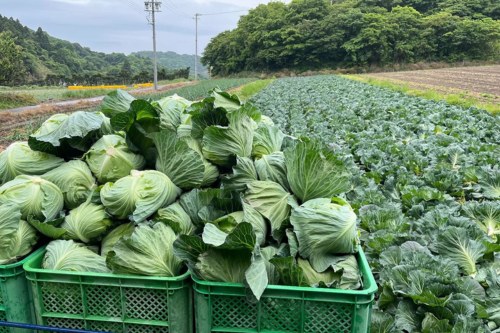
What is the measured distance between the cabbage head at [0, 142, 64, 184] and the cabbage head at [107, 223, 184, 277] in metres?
0.96

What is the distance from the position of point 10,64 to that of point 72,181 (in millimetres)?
57012

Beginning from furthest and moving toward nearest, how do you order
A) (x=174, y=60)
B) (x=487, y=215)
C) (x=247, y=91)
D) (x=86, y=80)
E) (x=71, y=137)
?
(x=174, y=60), (x=86, y=80), (x=247, y=91), (x=487, y=215), (x=71, y=137)

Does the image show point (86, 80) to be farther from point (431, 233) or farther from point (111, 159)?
point (431, 233)

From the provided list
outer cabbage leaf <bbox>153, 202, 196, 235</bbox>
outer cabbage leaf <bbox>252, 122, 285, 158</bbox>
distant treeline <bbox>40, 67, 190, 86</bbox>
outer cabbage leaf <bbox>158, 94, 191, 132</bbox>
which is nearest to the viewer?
outer cabbage leaf <bbox>153, 202, 196, 235</bbox>

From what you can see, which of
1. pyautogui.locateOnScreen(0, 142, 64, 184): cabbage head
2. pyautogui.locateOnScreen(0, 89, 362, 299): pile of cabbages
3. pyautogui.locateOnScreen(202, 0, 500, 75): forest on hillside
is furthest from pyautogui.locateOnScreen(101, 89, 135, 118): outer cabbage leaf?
pyautogui.locateOnScreen(202, 0, 500, 75): forest on hillside

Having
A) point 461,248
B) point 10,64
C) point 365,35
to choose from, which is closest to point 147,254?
point 461,248

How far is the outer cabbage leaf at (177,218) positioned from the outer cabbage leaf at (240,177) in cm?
31

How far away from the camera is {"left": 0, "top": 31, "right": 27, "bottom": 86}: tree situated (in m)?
45.8

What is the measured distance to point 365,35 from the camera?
199 feet

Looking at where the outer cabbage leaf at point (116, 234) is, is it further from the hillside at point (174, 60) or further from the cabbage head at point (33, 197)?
the hillside at point (174, 60)

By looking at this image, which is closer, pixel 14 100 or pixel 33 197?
pixel 33 197

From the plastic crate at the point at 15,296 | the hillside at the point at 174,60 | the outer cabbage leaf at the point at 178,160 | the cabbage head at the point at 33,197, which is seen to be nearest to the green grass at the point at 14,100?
the cabbage head at the point at 33,197

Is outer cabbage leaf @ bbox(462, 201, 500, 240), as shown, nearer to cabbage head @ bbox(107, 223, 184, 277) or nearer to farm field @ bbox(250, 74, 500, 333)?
farm field @ bbox(250, 74, 500, 333)

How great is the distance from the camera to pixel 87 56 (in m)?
104
